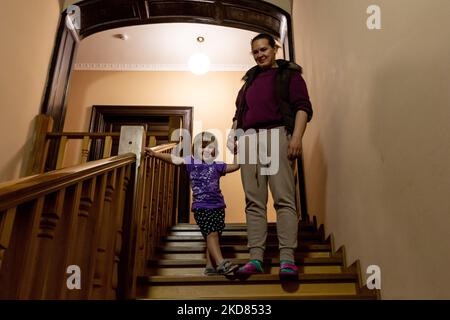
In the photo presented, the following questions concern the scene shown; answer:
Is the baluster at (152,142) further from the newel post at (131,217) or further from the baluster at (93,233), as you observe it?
the baluster at (93,233)

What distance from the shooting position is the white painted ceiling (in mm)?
4895

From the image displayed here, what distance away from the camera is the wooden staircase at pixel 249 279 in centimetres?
182

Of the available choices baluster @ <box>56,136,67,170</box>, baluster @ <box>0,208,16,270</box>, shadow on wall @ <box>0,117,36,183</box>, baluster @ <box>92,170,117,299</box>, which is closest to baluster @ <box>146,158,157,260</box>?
baluster @ <box>92,170,117,299</box>

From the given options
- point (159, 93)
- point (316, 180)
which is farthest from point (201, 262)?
point (159, 93)

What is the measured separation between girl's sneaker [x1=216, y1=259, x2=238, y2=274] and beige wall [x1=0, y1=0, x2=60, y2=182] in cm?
192

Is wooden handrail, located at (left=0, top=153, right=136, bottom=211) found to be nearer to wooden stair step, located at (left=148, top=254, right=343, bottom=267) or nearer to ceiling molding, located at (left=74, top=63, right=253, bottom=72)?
wooden stair step, located at (left=148, top=254, right=343, bottom=267)

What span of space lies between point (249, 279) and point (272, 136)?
28.7 inches

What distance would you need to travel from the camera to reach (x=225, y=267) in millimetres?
1907

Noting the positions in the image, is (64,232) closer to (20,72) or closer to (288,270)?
(288,270)

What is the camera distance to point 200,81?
5.49 metres

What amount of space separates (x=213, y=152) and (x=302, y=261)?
2.66ft

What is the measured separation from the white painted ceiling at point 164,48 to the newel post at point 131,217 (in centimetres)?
331

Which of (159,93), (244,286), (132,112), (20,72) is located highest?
(159,93)
